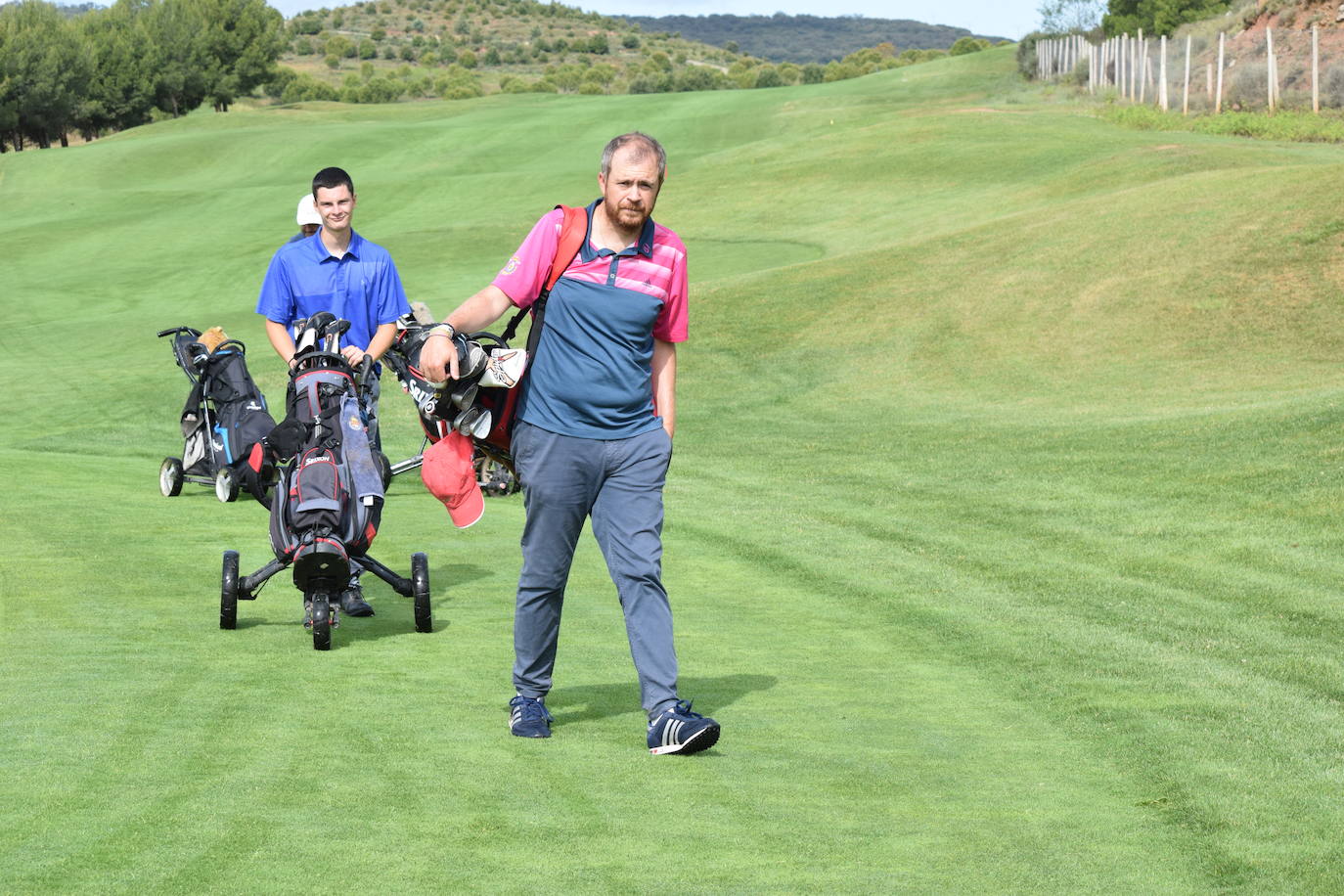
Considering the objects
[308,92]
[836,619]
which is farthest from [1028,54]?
[836,619]

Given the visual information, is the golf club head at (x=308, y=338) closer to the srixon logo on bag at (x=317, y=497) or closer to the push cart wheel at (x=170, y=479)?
the srixon logo on bag at (x=317, y=497)

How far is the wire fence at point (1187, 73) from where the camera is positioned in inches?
1786

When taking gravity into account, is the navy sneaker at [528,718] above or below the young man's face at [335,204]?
below

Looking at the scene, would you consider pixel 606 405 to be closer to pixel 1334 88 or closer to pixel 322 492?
pixel 322 492

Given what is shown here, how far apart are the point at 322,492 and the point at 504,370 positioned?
2.19 metres

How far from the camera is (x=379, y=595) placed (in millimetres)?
9938

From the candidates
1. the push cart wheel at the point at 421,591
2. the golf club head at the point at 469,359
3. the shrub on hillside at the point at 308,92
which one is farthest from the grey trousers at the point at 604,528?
the shrub on hillside at the point at 308,92

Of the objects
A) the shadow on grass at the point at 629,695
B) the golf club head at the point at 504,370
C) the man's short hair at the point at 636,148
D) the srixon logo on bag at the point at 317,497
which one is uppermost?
the man's short hair at the point at 636,148

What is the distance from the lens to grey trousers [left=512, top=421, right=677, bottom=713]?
638cm

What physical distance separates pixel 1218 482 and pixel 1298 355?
8353mm

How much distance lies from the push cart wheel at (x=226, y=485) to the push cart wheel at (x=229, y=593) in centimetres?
581

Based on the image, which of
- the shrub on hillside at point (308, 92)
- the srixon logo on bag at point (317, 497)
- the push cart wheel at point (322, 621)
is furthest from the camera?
the shrub on hillside at point (308, 92)

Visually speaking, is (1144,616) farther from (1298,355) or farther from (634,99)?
(634,99)

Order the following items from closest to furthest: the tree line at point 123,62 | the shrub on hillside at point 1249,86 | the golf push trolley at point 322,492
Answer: the golf push trolley at point 322,492, the shrub on hillside at point 1249,86, the tree line at point 123,62
